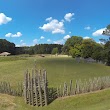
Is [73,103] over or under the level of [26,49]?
under

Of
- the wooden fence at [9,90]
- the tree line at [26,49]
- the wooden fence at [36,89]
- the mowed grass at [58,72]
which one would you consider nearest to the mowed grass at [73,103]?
the wooden fence at [36,89]

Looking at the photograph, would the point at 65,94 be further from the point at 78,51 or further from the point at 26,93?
the point at 78,51

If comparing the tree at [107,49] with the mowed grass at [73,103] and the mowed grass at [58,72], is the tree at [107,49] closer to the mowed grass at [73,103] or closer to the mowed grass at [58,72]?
the mowed grass at [58,72]

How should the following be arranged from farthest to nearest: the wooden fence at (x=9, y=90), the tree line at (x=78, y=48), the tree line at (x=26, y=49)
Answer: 1. the tree line at (x=26, y=49)
2. the tree line at (x=78, y=48)
3. the wooden fence at (x=9, y=90)

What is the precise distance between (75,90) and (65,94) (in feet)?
2.90

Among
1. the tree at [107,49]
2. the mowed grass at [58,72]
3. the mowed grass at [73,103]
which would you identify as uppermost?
the tree at [107,49]

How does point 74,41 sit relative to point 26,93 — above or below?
above

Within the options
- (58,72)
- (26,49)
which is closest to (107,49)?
(58,72)

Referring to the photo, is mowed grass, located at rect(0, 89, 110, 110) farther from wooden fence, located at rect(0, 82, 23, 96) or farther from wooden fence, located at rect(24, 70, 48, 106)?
wooden fence, located at rect(0, 82, 23, 96)

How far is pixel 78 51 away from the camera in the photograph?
314 feet

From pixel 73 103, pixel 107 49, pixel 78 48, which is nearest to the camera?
pixel 73 103

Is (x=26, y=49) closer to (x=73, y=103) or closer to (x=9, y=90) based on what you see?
(x=9, y=90)

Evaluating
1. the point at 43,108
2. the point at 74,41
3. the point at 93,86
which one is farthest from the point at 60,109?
the point at 74,41

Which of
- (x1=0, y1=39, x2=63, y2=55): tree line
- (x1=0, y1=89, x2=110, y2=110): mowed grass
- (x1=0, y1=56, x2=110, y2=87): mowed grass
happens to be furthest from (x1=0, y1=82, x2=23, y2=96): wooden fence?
(x1=0, y1=39, x2=63, y2=55): tree line
